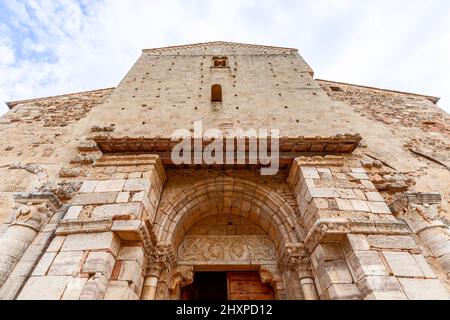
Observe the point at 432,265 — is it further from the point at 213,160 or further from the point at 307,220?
the point at 213,160

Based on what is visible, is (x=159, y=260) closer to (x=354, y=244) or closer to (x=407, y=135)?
(x=354, y=244)

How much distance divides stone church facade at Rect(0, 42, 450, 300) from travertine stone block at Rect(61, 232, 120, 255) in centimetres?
2

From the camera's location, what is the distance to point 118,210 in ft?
11.6

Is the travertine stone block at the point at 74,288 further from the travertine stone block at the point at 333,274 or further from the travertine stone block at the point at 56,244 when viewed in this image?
the travertine stone block at the point at 333,274

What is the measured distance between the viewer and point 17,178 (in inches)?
194

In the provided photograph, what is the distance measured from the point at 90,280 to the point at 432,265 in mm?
4333

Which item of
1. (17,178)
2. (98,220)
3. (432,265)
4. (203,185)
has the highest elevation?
(17,178)

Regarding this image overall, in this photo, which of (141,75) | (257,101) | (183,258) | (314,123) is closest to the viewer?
(183,258)

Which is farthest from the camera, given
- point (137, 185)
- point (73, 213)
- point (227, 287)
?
point (227, 287)

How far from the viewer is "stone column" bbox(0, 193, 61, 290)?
3.20 metres

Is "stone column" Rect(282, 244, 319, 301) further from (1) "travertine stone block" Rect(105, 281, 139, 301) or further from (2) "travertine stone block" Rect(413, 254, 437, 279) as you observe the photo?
(1) "travertine stone block" Rect(105, 281, 139, 301)

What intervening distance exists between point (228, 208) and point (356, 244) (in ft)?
7.82

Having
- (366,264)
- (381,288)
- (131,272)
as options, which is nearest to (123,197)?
(131,272)
